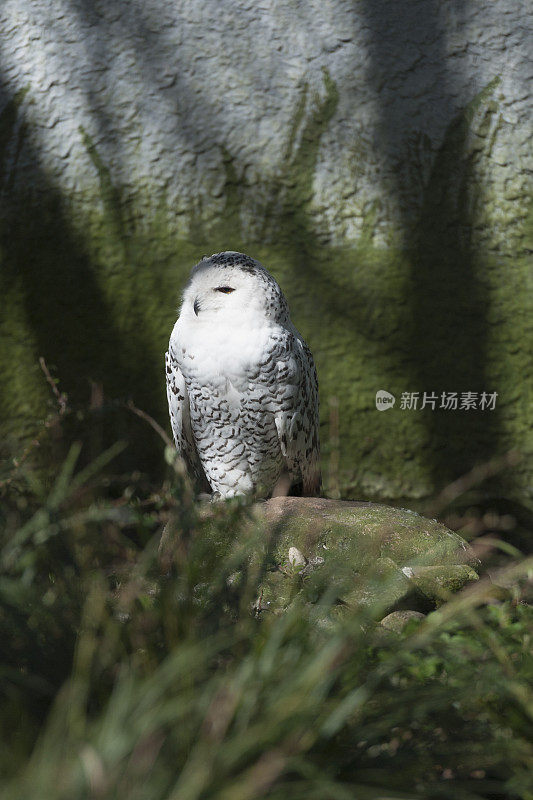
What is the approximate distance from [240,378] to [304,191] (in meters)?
1.54

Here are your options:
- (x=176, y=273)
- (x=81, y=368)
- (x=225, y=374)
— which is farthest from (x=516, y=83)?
(x=81, y=368)

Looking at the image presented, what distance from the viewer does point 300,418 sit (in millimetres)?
2705

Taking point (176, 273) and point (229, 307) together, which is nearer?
point (229, 307)

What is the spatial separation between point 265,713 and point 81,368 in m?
2.80

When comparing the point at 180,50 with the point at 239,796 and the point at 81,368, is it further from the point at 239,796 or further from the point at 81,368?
the point at 239,796

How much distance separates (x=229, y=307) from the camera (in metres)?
2.57

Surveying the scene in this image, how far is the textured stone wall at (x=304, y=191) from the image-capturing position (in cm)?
362

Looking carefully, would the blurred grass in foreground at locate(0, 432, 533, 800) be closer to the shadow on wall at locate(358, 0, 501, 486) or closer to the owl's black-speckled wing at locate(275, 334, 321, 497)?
the owl's black-speckled wing at locate(275, 334, 321, 497)

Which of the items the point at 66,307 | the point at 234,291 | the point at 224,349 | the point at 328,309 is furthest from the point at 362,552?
the point at 66,307

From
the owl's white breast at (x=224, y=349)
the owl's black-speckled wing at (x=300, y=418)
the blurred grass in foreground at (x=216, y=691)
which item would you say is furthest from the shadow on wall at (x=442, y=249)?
the blurred grass in foreground at (x=216, y=691)

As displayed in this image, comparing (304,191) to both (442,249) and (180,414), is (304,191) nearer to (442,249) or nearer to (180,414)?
(442,249)

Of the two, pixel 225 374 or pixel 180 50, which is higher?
pixel 180 50

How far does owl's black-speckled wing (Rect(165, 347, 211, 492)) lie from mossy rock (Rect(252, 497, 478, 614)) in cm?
48

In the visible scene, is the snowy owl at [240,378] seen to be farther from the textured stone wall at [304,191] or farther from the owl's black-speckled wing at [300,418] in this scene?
the textured stone wall at [304,191]
